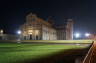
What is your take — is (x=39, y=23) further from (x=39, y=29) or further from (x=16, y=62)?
(x=16, y=62)

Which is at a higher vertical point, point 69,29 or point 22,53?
point 69,29

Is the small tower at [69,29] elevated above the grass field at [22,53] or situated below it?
above

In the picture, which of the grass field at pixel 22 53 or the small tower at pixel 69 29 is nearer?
the grass field at pixel 22 53

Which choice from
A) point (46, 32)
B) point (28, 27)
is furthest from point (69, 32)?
point (28, 27)

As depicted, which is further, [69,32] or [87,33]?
[87,33]

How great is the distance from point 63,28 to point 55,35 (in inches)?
269

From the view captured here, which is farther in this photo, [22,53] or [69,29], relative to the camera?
[69,29]

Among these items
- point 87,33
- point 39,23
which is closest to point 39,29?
point 39,23

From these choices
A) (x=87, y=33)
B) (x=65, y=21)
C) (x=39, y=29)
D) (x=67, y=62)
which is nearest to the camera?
(x=67, y=62)

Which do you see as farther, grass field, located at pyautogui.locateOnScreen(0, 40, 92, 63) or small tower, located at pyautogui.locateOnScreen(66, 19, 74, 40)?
small tower, located at pyautogui.locateOnScreen(66, 19, 74, 40)

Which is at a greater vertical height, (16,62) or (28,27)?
(28,27)

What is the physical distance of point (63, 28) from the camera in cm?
14162

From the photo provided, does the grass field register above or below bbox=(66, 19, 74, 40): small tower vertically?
below

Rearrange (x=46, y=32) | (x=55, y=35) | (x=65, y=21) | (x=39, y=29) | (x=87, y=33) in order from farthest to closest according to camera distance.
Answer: (x=87, y=33) < (x=65, y=21) < (x=55, y=35) < (x=46, y=32) < (x=39, y=29)
